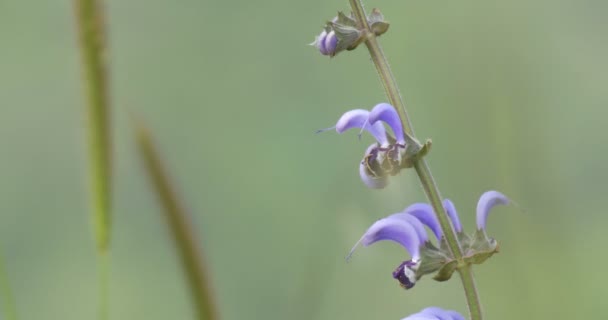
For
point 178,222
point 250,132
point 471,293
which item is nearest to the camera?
point 178,222

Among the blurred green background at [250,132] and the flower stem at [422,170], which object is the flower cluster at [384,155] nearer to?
the flower stem at [422,170]

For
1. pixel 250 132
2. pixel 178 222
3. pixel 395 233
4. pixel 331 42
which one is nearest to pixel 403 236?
pixel 395 233

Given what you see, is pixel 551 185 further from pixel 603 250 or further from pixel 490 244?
pixel 603 250

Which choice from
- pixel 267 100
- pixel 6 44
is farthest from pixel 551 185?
pixel 6 44

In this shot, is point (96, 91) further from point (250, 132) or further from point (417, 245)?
point (250, 132)

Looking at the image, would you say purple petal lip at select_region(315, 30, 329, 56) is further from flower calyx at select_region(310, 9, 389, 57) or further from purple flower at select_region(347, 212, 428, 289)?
purple flower at select_region(347, 212, 428, 289)
